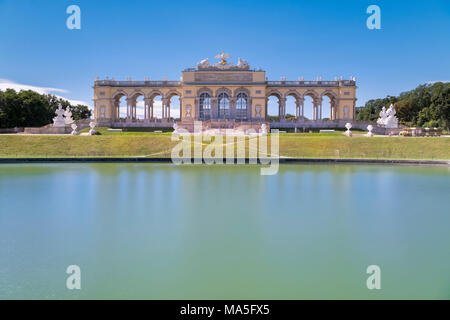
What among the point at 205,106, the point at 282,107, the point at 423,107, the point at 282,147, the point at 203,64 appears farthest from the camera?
the point at 423,107

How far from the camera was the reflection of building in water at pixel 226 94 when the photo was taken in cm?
5659

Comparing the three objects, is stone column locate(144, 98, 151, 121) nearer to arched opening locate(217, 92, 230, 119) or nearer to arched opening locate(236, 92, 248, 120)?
arched opening locate(217, 92, 230, 119)

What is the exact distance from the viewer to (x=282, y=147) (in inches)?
1420

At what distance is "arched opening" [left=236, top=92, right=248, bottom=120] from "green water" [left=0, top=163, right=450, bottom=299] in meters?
39.0

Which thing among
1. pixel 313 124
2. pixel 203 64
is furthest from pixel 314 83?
pixel 203 64

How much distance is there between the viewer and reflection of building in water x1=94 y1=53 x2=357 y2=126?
56.6m

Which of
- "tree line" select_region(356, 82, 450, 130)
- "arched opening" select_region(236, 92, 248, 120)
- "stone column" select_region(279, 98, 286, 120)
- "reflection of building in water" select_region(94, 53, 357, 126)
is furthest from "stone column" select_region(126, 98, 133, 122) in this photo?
"tree line" select_region(356, 82, 450, 130)

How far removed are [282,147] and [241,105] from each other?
22.9 meters

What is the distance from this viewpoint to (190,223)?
38.5ft

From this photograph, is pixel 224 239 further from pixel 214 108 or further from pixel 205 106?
pixel 205 106

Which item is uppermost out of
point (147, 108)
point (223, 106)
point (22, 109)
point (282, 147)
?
point (223, 106)

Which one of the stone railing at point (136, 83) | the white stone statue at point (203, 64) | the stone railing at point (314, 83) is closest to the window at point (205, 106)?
the white stone statue at point (203, 64)

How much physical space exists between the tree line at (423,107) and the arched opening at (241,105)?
29.3 m
